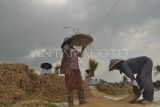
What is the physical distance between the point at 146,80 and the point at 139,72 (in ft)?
1.09

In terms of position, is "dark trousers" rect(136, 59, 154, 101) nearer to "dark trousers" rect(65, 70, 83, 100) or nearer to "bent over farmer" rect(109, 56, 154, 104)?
"bent over farmer" rect(109, 56, 154, 104)

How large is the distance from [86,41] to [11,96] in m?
2.37

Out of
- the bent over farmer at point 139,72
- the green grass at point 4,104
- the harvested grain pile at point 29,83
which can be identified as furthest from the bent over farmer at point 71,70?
the harvested grain pile at point 29,83

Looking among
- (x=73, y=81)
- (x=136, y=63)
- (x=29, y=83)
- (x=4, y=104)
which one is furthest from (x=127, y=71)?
(x=29, y=83)

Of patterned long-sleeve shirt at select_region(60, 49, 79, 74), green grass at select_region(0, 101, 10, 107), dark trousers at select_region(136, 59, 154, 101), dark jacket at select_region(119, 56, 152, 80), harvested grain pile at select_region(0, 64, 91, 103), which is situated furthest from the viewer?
harvested grain pile at select_region(0, 64, 91, 103)

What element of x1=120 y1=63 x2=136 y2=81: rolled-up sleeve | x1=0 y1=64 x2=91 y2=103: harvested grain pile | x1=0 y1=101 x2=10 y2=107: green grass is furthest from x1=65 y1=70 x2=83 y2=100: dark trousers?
x1=0 y1=64 x2=91 y2=103: harvested grain pile

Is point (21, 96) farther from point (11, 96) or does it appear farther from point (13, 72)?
point (13, 72)

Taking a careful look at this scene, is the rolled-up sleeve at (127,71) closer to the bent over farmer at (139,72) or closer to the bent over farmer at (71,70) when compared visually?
the bent over farmer at (139,72)

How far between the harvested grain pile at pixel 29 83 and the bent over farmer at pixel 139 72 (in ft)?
9.35

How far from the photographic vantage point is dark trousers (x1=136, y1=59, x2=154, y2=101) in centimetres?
1026

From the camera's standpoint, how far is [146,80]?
10.3 m

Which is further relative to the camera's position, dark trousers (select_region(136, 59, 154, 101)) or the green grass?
dark trousers (select_region(136, 59, 154, 101))

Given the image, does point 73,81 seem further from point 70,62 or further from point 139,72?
point 139,72

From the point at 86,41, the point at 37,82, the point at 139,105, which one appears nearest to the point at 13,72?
the point at 37,82
